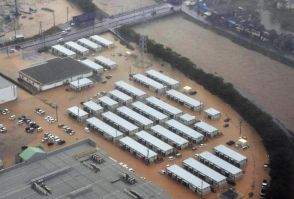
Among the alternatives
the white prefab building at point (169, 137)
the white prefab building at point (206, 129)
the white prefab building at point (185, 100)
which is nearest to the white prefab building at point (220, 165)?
the white prefab building at point (169, 137)

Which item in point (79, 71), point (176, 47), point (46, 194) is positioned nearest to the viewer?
point (46, 194)

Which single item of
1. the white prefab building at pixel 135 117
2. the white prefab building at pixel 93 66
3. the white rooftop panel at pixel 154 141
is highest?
the white rooftop panel at pixel 154 141

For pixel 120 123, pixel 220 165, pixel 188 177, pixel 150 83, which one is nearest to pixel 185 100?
pixel 150 83

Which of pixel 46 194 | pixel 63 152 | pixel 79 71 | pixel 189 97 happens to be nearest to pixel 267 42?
pixel 189 97

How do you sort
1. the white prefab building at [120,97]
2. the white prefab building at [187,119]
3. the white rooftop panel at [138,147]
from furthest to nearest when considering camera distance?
1. the white prefab building at [120,97]
2. the white prefab building at [187,119]
3. the white rooftop panel at [138,147]

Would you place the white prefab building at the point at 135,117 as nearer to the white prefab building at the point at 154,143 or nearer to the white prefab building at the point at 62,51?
the white prefab building at the point at 154,143

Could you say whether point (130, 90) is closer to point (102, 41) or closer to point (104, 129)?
point (104, 129)

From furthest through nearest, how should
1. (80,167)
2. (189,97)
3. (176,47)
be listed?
(176,47)
(189,97)
(80,167)

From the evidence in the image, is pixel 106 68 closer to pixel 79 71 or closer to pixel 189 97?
pixel 79 71
